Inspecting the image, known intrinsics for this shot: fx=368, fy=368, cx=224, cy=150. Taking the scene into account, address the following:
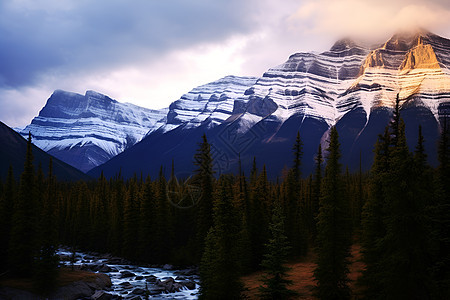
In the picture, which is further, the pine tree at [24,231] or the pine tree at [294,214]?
the pine tree at [294,214]

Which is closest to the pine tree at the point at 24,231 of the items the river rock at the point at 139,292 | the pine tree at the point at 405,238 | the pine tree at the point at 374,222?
the river rock at the point at 139,292

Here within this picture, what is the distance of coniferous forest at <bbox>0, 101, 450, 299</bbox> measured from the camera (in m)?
21.8

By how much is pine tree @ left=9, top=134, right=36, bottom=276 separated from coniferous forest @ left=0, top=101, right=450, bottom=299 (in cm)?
12

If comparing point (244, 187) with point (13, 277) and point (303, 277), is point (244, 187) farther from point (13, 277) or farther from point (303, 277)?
point (13, 277)

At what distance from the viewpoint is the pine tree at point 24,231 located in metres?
44.7

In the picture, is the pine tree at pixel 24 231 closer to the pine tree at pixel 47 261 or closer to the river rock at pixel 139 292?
the pine tree at pixel 47 261

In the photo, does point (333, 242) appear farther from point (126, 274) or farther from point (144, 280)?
point (126, 274)

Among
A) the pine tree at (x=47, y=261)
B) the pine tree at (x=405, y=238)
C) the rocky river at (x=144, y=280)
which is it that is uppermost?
the pine tree at (x=405, y=238)

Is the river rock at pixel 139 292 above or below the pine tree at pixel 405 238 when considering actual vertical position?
below

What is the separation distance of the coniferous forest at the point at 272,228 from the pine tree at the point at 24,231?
0.40 feet

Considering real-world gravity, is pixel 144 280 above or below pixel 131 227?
below

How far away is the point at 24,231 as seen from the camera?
149 ft

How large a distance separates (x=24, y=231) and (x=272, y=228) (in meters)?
31.0

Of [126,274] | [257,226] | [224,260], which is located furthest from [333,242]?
[126,274]
